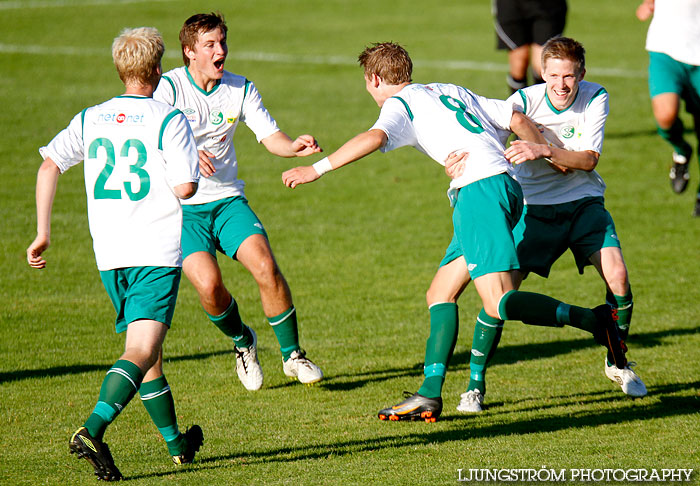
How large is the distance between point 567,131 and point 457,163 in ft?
3.78

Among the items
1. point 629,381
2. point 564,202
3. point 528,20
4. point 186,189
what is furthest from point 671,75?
point 528,20

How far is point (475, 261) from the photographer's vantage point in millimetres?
5605

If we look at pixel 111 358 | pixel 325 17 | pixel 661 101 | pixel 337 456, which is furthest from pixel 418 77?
pixel 337 456

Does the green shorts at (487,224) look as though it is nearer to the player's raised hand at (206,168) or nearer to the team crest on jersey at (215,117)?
the player's raised hand at (206,168)

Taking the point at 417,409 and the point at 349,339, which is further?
the point at 349,339

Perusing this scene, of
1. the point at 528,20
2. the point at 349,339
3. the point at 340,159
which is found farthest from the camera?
the point at 528,20

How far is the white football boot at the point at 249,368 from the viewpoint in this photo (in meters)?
6.76

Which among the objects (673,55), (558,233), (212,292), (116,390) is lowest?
(212,292)

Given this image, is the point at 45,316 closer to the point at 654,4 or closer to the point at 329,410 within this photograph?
the point at 329,410

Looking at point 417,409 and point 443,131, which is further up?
point 443,131

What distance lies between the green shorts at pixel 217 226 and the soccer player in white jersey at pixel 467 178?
139cm

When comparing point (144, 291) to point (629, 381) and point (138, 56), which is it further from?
point (629, 381)

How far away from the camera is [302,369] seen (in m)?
6.79

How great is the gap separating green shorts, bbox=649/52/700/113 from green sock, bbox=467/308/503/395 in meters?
3.09
